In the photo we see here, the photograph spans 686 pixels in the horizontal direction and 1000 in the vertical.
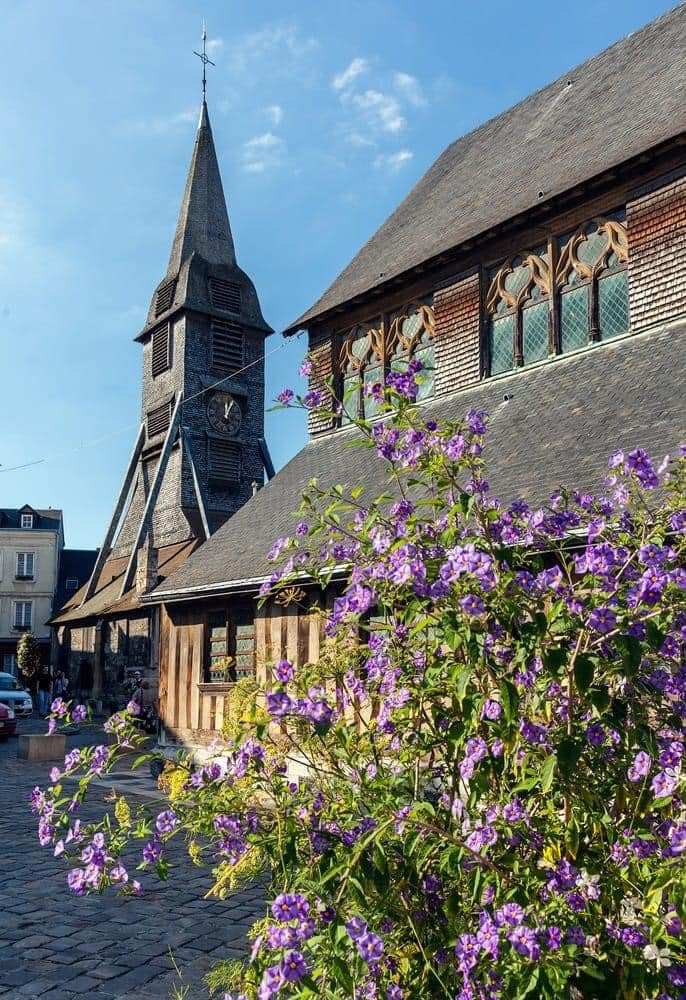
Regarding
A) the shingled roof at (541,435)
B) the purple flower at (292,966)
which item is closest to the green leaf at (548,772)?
the purple flower at (292,966)

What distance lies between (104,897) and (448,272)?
32.3 ft

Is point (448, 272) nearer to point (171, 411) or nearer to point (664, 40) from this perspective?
point (664, 40)

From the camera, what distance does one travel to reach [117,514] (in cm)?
2841

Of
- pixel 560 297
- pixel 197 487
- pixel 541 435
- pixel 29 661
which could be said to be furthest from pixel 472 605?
pixel 29 661

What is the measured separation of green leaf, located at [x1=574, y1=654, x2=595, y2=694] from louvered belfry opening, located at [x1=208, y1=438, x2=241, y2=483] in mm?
25374

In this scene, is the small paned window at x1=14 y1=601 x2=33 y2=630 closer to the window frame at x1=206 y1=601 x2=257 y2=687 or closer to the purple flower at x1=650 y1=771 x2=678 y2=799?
the window frame at x1=206 y1=601 x2=257 y2=687

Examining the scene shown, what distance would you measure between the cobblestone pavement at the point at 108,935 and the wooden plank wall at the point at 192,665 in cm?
438

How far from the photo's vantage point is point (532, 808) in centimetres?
336

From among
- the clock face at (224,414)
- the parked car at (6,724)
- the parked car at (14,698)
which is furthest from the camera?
the clock face at (224,414)

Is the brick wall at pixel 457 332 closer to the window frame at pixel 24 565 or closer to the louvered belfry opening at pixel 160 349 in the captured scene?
the louvered belfry opening at pixel 160 349

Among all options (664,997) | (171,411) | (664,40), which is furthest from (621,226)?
(171,411)

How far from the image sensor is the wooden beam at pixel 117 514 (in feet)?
92.5

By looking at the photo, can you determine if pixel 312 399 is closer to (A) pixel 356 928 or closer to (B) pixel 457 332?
(A) pixel 356 928

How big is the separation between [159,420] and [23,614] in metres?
25.4
